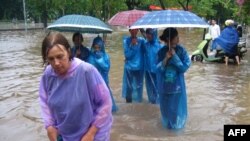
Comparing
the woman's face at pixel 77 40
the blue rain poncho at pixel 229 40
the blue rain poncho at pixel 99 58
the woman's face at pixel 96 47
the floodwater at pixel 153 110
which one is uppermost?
the woman's face at pixel 77 40

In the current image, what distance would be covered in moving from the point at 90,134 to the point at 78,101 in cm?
24

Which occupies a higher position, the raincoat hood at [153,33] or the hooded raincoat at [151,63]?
the raincoat hood at [153,33]

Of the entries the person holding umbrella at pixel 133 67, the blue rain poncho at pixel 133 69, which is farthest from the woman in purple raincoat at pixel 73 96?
the blue rain poncho at pixel 133 69

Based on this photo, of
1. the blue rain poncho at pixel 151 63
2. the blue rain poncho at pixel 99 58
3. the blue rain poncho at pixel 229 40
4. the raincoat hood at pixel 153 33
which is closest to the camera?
the blue rain poncho at pixel 99 58

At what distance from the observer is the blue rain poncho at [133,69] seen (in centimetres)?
748

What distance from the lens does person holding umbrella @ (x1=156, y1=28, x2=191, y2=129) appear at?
18.2 ft

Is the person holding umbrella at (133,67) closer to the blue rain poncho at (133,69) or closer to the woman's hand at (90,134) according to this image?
the blue rain poncho at (133,69)

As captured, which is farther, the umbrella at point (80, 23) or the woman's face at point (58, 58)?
the umbrella at point (80, 23)

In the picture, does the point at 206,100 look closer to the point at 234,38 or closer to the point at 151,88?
the point at 151,88

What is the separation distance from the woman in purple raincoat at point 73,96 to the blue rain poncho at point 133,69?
4696 millimetres

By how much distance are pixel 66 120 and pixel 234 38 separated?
36.7 feet

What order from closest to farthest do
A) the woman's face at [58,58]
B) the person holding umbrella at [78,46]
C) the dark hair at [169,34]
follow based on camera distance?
1. the woman's face at [58,58]
2. the dark hair at [169,34]
3. the person holding umbrella at [78,46]

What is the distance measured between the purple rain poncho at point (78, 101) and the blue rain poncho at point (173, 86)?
291 centimetres

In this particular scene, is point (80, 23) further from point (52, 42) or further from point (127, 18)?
point (52, 42)
